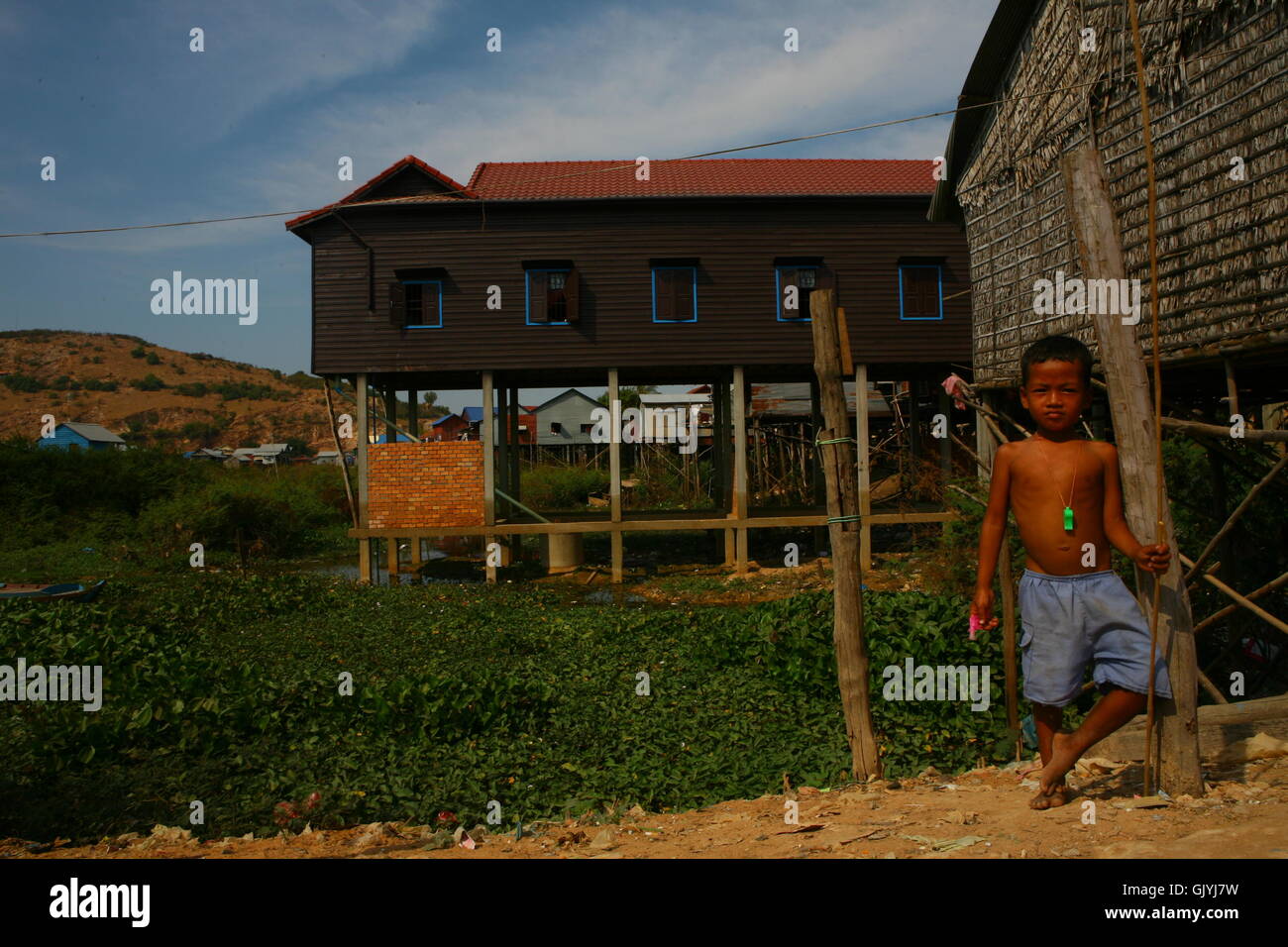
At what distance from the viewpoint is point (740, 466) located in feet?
66.6

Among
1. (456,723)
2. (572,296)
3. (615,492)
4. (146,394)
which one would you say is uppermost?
(146,394)

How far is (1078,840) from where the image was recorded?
12.6 ft

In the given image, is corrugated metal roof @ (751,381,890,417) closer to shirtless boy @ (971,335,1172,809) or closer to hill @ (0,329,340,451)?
shirtless boy @ (971,335,1172,809)

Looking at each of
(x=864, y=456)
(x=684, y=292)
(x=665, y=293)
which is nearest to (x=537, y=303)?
(x=665, y=293)

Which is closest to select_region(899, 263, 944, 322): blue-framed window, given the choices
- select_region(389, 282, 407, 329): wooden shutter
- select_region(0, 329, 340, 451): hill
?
select_region(389, 282, 407, 329): wooden shutter

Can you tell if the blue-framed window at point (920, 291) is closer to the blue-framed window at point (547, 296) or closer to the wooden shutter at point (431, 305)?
the blue-framed window at point (547, 296)

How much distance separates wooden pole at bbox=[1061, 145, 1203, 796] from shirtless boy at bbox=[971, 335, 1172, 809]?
23 cm

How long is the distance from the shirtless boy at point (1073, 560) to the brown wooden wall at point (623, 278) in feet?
52.5

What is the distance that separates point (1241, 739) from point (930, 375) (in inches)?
702

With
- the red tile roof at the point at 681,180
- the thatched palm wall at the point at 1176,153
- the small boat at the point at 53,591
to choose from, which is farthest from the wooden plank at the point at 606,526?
the thatched palm wall at the point at 1176,153

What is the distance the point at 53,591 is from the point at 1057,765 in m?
15.7

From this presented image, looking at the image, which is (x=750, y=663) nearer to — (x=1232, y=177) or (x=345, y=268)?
(x=1232, y=177)

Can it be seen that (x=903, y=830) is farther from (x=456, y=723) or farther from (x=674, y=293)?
(x=674, y=293)
